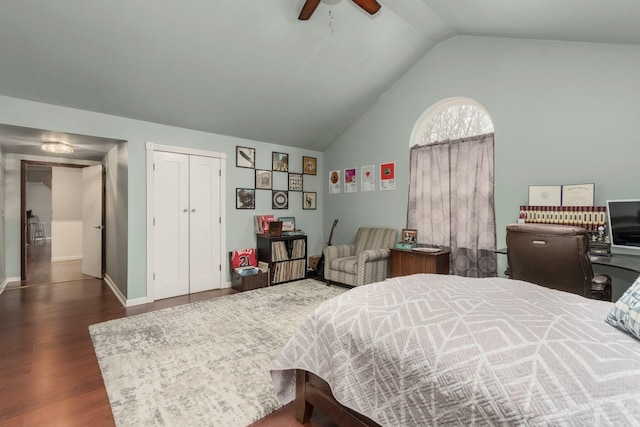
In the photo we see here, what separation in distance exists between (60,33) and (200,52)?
1110 millimetres

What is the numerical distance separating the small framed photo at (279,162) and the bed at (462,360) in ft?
12.3

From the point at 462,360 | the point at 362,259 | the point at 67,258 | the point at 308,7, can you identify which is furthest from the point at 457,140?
the point at 67,258

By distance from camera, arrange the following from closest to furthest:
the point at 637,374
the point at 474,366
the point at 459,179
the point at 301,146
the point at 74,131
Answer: the point at 637,374, the point at 474,366, the point at 74,131, the point at 459,179, the point at 301,146

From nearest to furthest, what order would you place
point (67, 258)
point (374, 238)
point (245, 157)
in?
point (374, 238) → point (245, 157) → point (67, 258)

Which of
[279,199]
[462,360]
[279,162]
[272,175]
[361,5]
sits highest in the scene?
[361,5]

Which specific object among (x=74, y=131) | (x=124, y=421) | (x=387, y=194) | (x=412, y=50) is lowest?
(x=124, y=421)

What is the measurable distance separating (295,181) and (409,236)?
2.23 metres

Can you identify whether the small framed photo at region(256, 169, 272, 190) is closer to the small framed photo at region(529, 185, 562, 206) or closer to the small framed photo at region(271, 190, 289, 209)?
the small framed photo at region(271, 190, 289, 209)

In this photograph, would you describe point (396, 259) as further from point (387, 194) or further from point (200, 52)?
point (200, 52)

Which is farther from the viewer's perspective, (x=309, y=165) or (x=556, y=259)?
(x=309, y=165)

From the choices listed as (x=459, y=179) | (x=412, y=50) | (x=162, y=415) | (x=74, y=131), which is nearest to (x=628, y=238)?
(x=459, y=179)

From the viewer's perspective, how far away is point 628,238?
2.56 metres

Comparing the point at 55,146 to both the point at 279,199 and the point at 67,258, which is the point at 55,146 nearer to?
the point at 279,199

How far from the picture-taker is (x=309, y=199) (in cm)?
559
